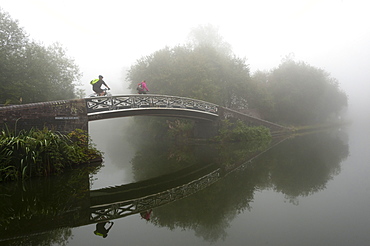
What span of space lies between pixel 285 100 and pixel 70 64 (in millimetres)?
28749

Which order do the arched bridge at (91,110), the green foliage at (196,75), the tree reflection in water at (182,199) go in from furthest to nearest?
the green foliage at (196,75) < the arched bridge at (91,110) < the tree reflection in water at (182,199)

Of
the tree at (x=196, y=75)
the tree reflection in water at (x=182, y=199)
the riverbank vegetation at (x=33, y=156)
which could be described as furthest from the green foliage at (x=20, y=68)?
the tree reflection in water at (x=182, y=199)

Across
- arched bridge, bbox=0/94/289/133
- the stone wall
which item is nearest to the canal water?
the stone wall

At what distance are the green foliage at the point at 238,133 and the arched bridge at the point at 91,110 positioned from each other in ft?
3.48

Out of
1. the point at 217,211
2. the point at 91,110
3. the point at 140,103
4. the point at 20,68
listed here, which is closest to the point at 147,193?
the point at 217,211

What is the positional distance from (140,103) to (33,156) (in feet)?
23.4

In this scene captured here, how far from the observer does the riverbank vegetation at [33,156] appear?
727cm

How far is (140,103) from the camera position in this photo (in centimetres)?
1398

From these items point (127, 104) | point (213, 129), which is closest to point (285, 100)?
point (213, 129)

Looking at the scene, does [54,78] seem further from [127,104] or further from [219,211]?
[219,211]

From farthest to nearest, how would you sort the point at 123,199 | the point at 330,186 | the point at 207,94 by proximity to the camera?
the point at 207,94 < the point at 330,186 < the point at 123,199

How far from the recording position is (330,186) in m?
5.91

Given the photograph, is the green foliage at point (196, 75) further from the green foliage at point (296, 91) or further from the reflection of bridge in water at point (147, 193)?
the reflection of bridge in water at point (147, 193)

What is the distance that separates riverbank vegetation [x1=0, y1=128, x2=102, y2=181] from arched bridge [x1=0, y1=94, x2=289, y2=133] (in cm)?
68
